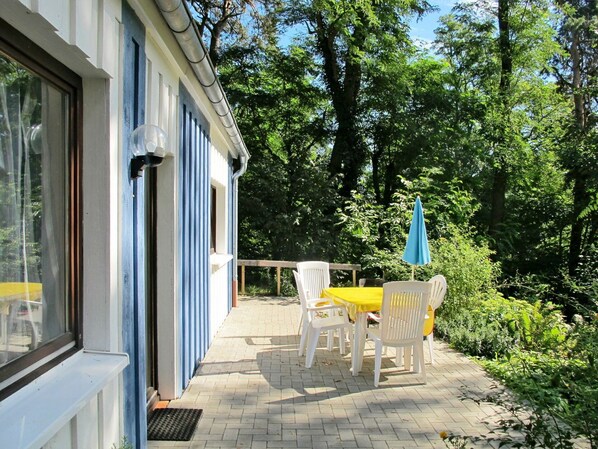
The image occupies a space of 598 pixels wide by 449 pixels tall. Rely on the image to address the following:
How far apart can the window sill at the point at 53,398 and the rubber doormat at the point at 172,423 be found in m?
1.35

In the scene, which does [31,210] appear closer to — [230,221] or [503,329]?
[503,329]

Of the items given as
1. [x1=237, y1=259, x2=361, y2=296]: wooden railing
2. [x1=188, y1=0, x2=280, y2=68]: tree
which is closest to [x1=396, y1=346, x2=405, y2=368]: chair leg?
[x1=237, y1=259, x2=361, y2=296]: wooden railing

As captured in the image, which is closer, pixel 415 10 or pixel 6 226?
pixel 6 226

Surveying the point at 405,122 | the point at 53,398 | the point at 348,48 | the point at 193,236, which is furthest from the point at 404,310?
the point at 348,48

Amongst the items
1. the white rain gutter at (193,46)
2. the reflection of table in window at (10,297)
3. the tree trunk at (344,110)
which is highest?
the tree trunk at (344,110)

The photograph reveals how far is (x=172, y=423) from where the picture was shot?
11.8ft

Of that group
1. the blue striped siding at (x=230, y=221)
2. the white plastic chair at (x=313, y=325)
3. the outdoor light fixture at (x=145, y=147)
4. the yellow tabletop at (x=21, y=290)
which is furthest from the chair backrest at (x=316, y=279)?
the yellow tabletop at (x=21, y=290)

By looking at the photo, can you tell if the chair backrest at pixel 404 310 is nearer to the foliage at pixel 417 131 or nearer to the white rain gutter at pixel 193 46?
the white rain gutter at pixel 193 46

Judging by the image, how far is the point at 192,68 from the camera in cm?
392

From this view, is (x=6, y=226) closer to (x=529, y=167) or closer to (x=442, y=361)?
(x=442, y=361)

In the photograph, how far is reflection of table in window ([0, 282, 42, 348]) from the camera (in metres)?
1.70

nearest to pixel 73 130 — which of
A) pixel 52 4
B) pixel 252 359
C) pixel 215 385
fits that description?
pixel 52 4

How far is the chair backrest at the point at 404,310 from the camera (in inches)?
185

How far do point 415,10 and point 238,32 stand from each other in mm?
5243
